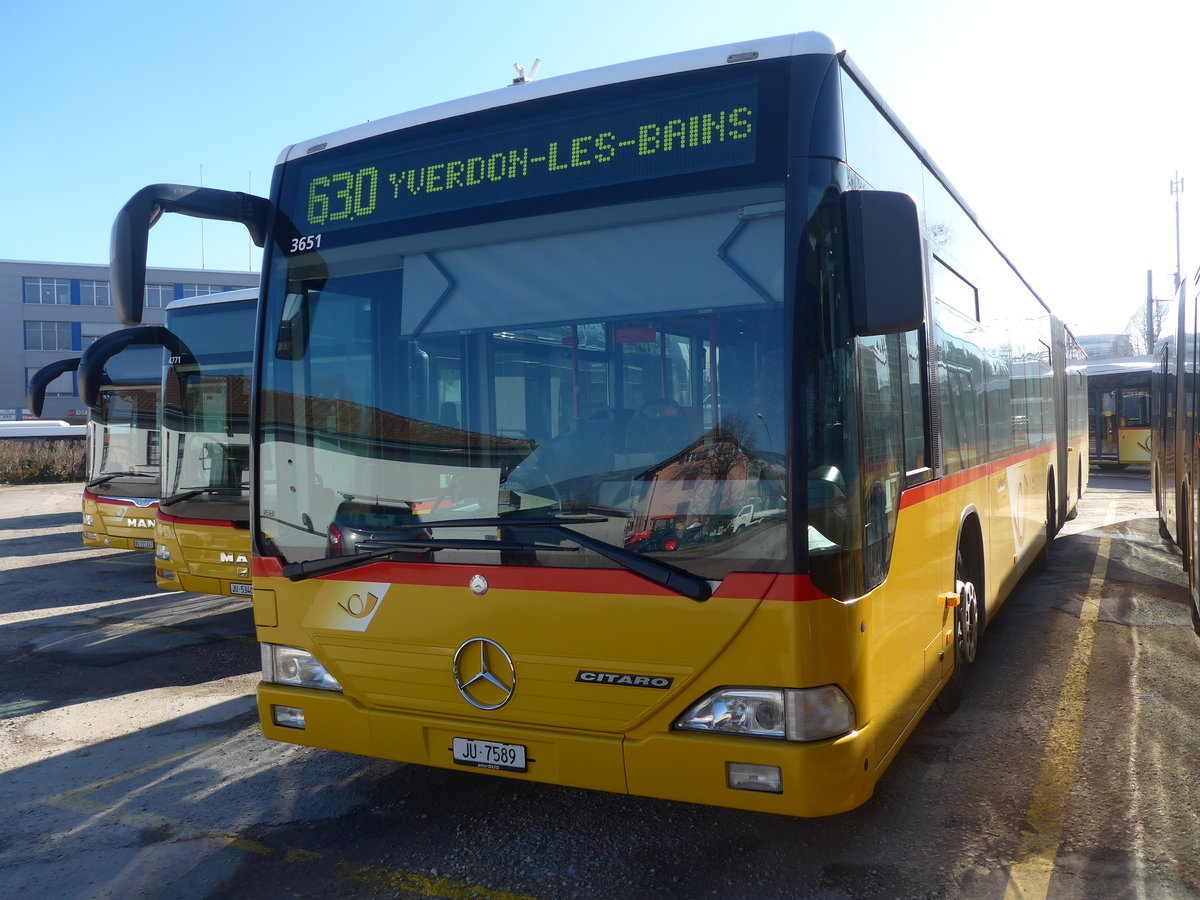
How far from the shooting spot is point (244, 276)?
6500cm

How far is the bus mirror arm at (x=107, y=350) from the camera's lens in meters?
7.24

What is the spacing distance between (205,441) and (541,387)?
6641mm

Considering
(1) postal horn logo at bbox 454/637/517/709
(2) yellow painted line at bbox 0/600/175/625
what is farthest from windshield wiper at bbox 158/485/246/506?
(1) postal horn logo at bbox 454/637/517/709

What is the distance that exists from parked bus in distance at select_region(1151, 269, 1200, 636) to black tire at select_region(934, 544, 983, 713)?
2.20 meters

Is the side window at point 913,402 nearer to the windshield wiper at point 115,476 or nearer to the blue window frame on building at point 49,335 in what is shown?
the windshield wiper at point 115,476

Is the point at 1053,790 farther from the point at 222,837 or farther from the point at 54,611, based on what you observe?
the point at 54,611

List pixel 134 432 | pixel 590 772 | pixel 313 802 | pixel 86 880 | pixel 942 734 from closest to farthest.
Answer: pixel 590 772 < pixel 86 880 < pixel 313 802 < pixel 942 734 < pixel 134 432

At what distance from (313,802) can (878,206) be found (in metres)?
3.62

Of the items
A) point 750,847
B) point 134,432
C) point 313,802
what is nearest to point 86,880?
point 313,802

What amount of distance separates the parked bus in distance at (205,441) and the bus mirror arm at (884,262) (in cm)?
655

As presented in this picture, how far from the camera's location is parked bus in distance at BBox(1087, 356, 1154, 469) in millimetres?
26062

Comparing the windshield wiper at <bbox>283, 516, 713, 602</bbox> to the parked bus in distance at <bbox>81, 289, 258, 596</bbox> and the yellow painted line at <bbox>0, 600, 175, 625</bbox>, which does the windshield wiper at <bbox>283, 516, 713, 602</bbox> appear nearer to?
the parked bus in distance at <bbox>81, 289, 258, 596</bbox>

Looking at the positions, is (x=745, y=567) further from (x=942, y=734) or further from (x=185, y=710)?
(x=185, y=710)

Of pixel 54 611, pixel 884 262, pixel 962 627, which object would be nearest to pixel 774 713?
pixel 884 262
